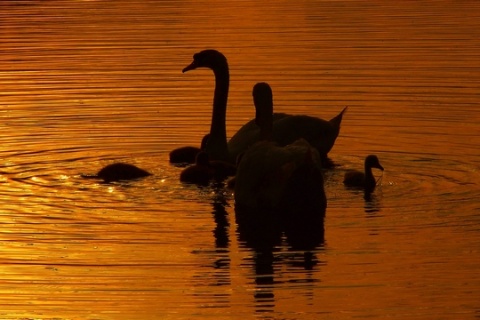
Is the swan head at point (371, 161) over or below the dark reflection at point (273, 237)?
over

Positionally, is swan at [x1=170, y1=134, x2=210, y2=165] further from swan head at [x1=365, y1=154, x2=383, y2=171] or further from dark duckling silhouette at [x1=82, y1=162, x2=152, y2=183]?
swan head at [x1=365, y1=154, x2=383, y2=171]

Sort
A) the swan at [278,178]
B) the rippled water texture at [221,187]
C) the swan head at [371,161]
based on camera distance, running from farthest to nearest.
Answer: the swan head at [371,161] < the swan at [278,178] < the rippled water texture at [221,187]

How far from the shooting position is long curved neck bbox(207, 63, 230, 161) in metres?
17.0

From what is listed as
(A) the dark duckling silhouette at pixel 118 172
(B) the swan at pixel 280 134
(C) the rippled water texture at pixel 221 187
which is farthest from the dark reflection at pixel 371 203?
(A) the dark duckling silhouette at pixel 118 172

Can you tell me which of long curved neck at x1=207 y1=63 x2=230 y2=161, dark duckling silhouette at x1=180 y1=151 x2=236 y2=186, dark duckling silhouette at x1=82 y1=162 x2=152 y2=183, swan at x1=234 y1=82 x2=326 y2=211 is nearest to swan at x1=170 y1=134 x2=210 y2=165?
dark duckling silhouette at x1=180 y1=151 x2=236 y2=186

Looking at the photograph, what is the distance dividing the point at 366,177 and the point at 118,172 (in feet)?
7.98

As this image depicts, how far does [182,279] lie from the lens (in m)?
11.6

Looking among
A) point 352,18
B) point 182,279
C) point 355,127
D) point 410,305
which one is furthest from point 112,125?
point 352,18

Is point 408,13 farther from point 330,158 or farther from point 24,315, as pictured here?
point 24,315

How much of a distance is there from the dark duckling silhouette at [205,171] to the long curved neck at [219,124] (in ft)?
1.24

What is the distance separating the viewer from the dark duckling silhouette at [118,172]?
1546cm

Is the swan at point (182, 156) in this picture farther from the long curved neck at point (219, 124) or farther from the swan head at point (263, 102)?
the swan head at point (263, 102)

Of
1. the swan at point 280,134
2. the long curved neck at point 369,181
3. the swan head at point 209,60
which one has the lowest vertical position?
the long curved neck at point 369,181

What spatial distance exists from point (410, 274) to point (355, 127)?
698 centimetres
